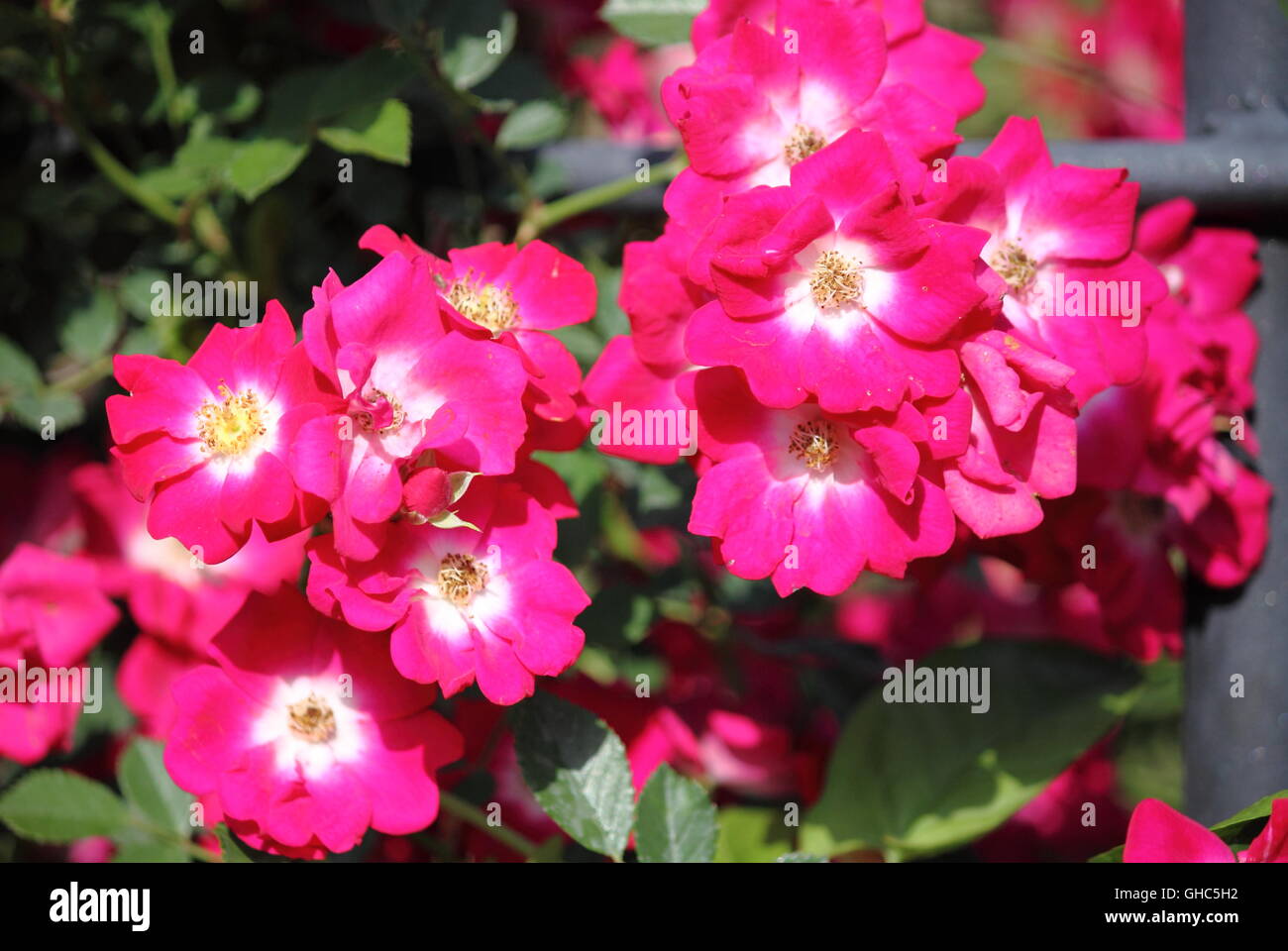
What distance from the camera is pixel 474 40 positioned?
0.99 m

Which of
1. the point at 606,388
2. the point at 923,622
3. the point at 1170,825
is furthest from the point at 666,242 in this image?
the point at 923,622

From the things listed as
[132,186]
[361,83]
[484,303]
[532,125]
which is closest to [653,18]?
[532,125]

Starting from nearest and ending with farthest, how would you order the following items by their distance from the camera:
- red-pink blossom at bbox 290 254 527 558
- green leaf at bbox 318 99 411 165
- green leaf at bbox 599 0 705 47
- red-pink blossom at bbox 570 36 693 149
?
1. red-pink blossom at bbox 290 254 527 558
2. green leaf at bbox 318 99 411 165
3. green leaf at bbox 599 0 705 47
4. red-pink blossom at bbox 570 36 693 149

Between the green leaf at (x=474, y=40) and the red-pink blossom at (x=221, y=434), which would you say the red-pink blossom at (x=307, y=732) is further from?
the green leaf at (x=474, y=40)

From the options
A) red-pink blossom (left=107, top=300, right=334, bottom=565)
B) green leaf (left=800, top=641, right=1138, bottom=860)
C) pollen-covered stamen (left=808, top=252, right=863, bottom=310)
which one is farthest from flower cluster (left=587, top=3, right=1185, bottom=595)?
green leaf (left=800, top=641, right=1138, bottom=860)

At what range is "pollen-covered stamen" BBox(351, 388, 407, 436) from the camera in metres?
0.67

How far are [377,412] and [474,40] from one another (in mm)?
461

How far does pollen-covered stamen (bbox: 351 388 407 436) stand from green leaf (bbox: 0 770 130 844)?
500mm

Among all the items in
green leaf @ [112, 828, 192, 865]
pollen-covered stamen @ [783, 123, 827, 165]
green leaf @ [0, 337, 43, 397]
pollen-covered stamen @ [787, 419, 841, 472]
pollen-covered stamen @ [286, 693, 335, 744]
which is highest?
pollen-covered stamen @ [783, 123, 827, 165]

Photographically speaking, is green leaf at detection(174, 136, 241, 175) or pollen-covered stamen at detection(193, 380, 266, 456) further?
green leaf at detection(174, 136, 241, 175)

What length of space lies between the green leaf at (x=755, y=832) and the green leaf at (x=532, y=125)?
2.17 feet

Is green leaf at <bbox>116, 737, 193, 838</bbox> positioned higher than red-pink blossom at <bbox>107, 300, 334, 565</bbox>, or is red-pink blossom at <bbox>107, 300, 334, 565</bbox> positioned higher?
red-pink blossom at <bbox>107, 300, 334, 565</bbox>

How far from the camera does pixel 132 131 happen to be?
116cm

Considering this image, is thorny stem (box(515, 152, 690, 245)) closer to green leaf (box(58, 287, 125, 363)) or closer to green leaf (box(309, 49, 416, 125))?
green leaf (box(309, 49, 416, 125))
